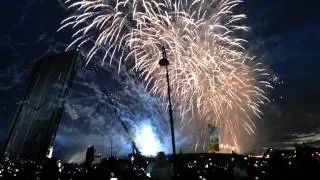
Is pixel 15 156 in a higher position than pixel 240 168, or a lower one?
higher

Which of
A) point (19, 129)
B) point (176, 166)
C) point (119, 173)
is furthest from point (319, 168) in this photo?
point (19, 129)

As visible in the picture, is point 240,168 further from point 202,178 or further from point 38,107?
point 38,107

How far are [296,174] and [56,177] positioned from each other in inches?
304

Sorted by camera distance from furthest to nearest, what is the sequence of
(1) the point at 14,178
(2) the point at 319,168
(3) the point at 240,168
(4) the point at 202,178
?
1. (4) the point at 202,178
2. (1) the point at 14,178
3. (3) the point at 240,168
4. (2) the point at 319,168

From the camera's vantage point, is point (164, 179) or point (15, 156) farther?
point (15, 156)

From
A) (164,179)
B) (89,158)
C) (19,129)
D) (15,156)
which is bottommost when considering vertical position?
(164,179)

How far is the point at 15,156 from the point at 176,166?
Result: 3840 centimetres

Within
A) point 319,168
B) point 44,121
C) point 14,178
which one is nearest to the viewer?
point 319,168

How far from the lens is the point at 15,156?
48375 mm

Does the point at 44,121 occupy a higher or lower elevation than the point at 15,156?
higher

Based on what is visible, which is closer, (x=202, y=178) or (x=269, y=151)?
(x=269, y=151)

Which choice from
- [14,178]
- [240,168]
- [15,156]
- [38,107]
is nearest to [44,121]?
[38,107]

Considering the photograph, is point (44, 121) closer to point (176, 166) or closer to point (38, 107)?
point (38, 107)

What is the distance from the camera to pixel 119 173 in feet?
48.1
